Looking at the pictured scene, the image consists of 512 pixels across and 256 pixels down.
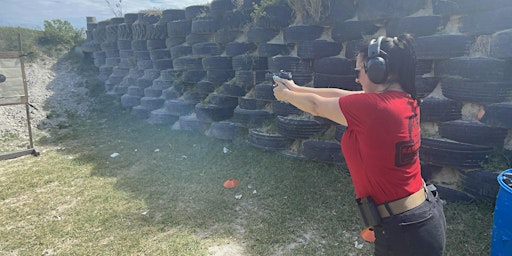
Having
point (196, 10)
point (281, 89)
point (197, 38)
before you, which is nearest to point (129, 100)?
point (197, 38)

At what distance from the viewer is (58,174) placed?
→ 5109 mm

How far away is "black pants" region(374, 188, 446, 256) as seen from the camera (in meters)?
1.77

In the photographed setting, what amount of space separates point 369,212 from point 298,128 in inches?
113

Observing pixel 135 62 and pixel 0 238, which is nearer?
pixel 0 238

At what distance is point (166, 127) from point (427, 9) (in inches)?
206

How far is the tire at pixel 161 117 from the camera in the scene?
7.13 m

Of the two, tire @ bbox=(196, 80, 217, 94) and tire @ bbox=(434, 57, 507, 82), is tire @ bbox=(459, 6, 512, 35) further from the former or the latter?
tire @ bbox=(196, 80, 217, 94)

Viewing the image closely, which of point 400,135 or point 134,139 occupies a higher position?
point 400,135

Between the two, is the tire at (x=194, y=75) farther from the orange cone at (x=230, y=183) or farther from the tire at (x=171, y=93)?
the orange cone at (x=230, y=183)

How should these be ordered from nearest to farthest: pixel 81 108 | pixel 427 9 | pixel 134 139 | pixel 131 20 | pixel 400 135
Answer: pixel 400 135 → pixel 427 9 → pixel 134 139 → pixel 131 20 → pixel 81 108

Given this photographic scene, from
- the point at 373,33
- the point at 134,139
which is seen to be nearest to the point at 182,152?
the point at 134,139

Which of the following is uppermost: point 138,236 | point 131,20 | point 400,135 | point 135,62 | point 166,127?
point 131,20

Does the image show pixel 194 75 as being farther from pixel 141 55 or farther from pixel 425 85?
pixel 425 85

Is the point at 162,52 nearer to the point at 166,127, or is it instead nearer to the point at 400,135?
the point at 166,127
